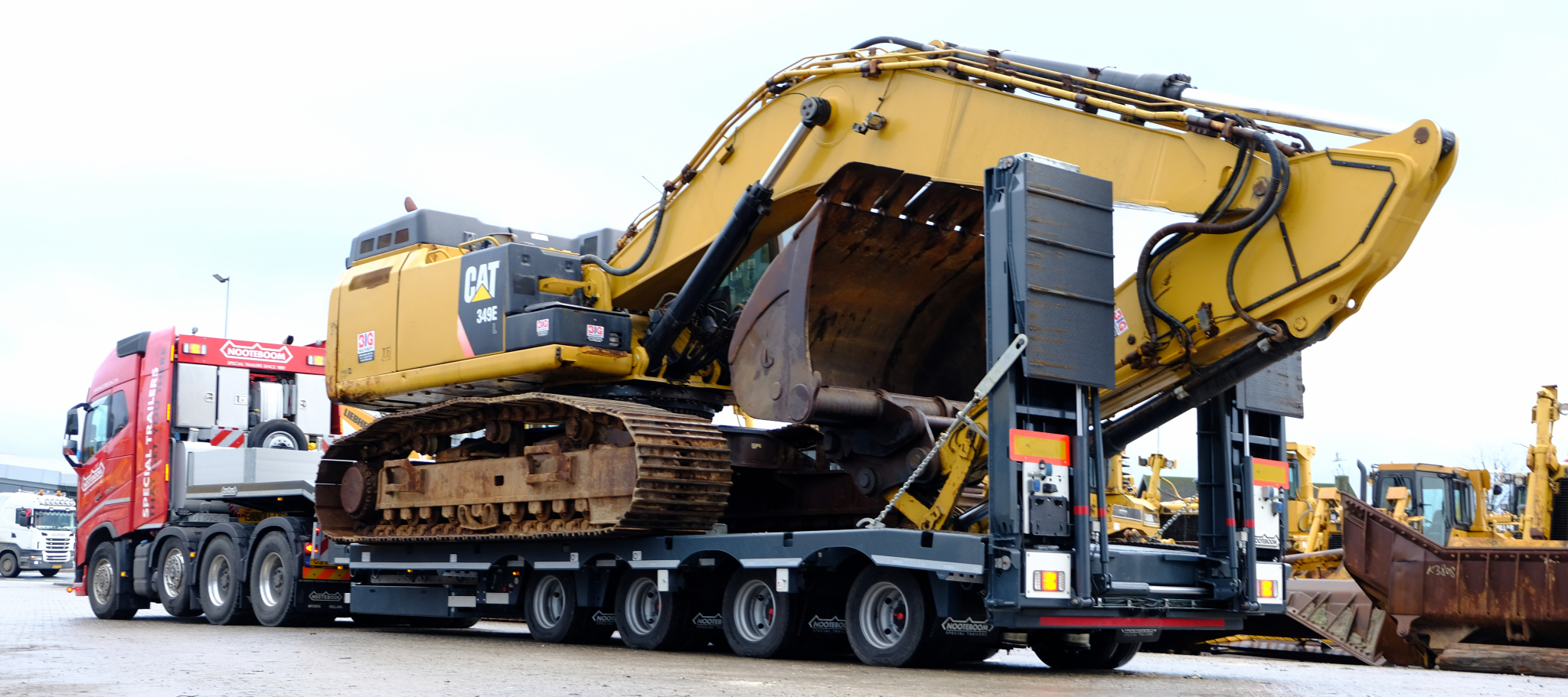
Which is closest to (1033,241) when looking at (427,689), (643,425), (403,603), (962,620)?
(962,620)

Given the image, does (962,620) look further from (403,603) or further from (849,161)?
(403,603)

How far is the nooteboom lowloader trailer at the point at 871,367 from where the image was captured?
32.5 ft

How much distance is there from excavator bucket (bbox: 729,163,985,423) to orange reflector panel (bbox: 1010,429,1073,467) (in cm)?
209

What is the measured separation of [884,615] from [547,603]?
4.22 m

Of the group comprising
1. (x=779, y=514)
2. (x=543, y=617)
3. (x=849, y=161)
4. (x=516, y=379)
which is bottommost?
(x=543, y=617)

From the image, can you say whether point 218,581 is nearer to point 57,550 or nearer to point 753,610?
point 753,610

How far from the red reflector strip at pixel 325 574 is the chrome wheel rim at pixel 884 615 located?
8151 millimetres

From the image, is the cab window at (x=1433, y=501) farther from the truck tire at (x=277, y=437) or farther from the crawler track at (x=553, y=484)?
the truck tire at (x=277, y=437)

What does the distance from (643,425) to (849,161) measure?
268 centimetres

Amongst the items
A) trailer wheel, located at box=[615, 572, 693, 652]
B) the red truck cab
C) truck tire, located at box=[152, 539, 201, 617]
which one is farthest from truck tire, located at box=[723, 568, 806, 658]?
truck tire, located at box=[152, 539, 201, 617]

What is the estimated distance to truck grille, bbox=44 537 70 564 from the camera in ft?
150

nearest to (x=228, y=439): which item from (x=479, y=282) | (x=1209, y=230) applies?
(x=479, y=282)

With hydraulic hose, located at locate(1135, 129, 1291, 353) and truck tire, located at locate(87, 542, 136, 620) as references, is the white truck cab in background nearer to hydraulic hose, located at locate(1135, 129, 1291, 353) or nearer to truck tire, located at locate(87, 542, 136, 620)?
truck tire, located at locate(87, 542, 136, 620)

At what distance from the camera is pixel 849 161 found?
11914mm
